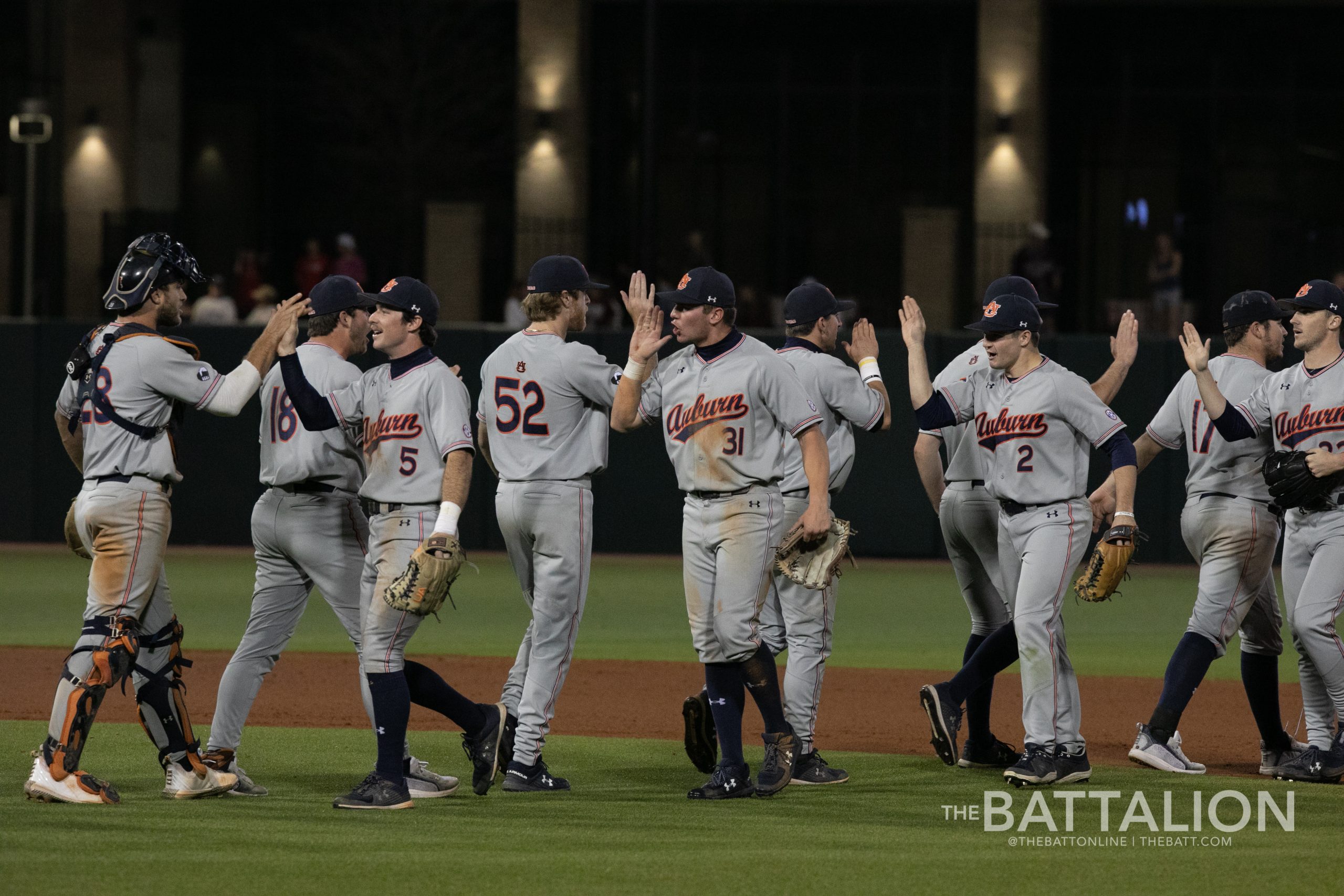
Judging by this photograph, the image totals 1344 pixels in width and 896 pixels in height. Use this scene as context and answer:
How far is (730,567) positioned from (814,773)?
1188 millimetres

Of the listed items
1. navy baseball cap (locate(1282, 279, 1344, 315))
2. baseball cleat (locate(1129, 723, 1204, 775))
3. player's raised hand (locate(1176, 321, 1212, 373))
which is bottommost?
baseball cleat (locate(1129, 723, 1204, 775))

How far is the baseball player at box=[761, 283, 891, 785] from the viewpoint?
779 cm

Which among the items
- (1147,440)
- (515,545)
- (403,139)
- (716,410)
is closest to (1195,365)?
(1147,440)

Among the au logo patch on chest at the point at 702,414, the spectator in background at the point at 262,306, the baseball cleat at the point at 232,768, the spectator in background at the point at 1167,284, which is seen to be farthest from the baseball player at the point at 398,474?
the spectator in background at the point at 1167,284

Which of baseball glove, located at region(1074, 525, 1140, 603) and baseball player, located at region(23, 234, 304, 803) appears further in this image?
baseball glove, located at region(1074, 525, 1140, 603)

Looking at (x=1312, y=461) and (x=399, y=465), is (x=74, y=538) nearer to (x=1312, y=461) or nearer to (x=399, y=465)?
(x=399, y=465)

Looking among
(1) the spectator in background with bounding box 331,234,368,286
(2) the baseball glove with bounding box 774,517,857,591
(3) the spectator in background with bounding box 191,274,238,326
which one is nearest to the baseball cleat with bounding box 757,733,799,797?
(2) the baseball glove with bounding box 774,517,857,591

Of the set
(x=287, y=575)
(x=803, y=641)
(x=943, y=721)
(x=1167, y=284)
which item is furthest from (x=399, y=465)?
(x=1167, y=284)

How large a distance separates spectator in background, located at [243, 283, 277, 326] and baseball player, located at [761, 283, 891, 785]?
10668mm

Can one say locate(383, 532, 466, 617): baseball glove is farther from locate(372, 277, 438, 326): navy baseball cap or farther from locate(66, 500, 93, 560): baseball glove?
locate(66, 500, 93, 560): baseball glove

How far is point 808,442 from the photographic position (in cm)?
721

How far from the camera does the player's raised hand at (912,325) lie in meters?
7.74

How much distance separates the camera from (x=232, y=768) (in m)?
7.35

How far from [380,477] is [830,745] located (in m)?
3.03
